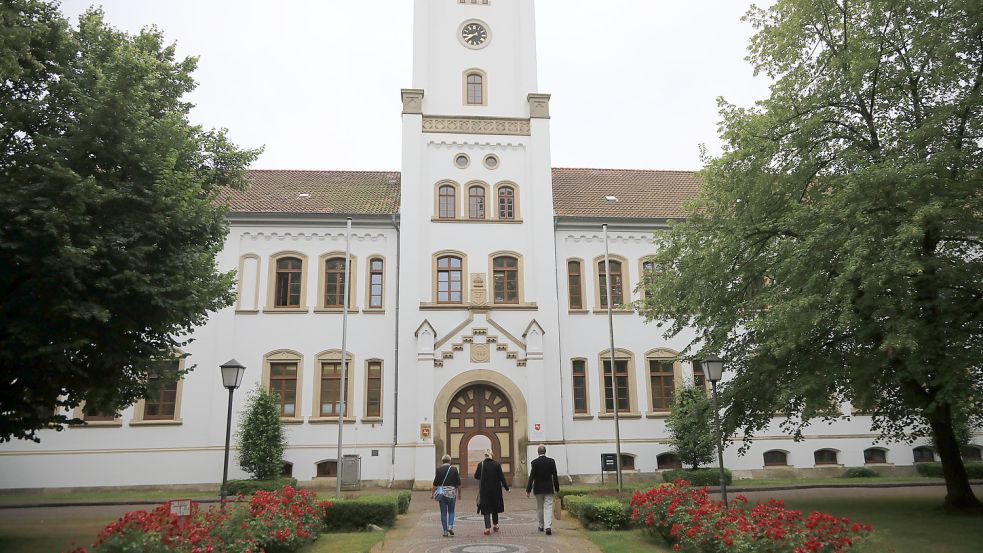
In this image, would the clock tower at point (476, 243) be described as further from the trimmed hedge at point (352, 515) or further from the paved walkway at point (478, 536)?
the trimmed hedge at point (352, 515)

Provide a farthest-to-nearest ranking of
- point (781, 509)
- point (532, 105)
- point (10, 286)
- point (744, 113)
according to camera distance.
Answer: point (532, 105) → point (744, 113) → point (10, 286) → point (781, 509)

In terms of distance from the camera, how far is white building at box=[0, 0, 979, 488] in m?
24.4

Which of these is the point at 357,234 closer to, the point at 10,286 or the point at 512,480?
the point at 512,480

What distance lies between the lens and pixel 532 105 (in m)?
27.7

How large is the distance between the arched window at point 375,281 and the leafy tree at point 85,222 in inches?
518

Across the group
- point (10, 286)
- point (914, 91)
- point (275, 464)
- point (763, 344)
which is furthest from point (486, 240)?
point (10, 286)

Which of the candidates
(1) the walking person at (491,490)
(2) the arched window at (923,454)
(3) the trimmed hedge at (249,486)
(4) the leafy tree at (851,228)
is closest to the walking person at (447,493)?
(1) the walking person at (491,490)

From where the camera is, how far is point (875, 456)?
26953 millimetres

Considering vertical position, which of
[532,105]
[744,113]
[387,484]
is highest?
[532,105]

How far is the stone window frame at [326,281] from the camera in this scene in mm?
26078

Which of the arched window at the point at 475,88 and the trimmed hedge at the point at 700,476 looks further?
the arched window at the point at 475,88

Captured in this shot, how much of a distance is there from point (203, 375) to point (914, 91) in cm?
2335

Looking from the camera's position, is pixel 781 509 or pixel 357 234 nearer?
pixel 781 509

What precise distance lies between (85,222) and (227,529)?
16.0ft
